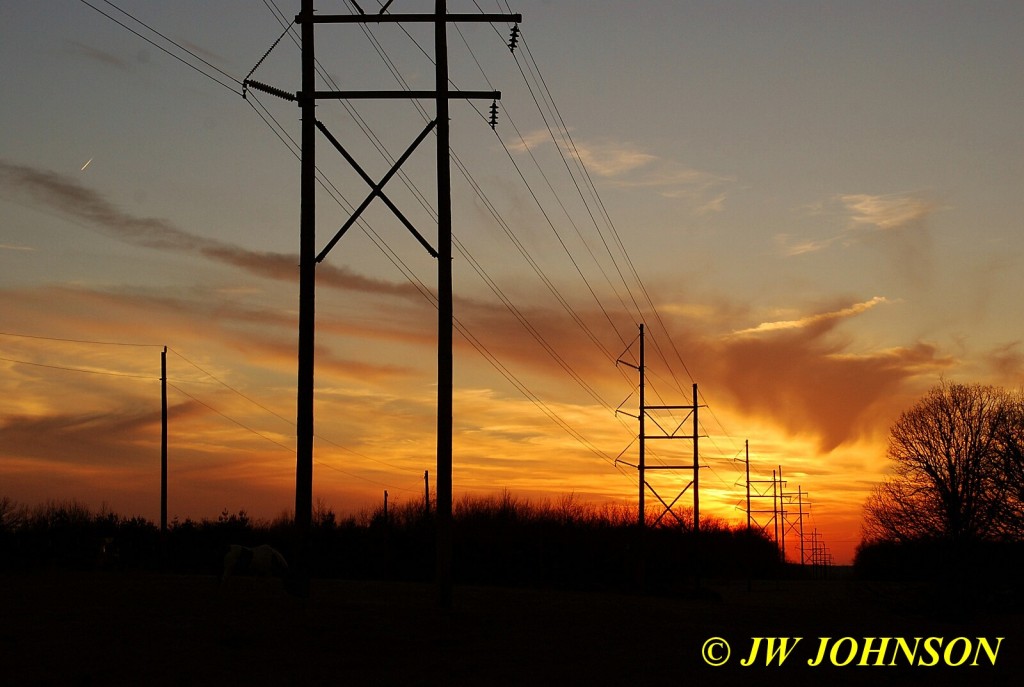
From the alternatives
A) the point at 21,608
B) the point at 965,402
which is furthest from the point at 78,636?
the point at 965,402

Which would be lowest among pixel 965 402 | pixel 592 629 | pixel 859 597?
pixel 859 597

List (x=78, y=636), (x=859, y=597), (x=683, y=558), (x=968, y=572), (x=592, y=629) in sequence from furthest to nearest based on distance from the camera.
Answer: (x=683, y=558)
(x=859, y=597)
(x=968, y=572)
(x=592, y=629)
(x=78, y=636)

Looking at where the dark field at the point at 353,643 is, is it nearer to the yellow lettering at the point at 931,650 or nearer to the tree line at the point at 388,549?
the yellow lettering at the point at 931,650

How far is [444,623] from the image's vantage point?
67.9ft

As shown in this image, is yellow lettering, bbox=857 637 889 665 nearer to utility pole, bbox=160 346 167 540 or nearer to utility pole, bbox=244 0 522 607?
utility pole, bbox=244 0 522 607

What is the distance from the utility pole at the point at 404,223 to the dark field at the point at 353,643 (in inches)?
73.1

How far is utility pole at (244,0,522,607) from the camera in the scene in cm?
2214

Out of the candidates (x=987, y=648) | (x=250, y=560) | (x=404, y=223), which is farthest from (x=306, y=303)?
(x=987, y=648)

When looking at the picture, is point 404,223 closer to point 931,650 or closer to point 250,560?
point 250,560

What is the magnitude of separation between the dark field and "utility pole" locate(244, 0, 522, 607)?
186cm

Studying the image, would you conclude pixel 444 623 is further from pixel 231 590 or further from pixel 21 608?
pixel 21 608

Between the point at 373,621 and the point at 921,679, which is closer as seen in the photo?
the point at 921,679

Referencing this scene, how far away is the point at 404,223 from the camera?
22.6 meters

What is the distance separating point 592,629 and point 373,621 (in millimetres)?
5086
